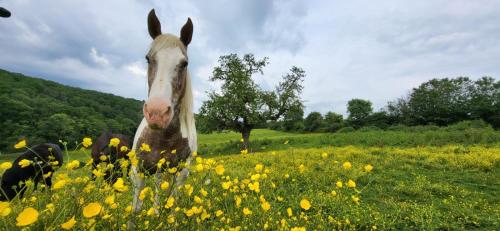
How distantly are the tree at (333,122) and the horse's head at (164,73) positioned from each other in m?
56.5

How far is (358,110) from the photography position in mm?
71062

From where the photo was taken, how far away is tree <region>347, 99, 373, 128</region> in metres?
66.8

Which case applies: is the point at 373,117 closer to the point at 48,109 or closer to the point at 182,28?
the point at 182,28

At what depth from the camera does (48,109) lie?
58.3 m

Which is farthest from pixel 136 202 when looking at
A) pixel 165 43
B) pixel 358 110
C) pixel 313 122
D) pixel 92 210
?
pixel 358 110

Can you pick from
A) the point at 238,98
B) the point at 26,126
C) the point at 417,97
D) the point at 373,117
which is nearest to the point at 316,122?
the point at 373,117

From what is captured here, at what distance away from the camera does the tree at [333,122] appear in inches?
2262

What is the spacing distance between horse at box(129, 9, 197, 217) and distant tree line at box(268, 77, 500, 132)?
44.0 metres

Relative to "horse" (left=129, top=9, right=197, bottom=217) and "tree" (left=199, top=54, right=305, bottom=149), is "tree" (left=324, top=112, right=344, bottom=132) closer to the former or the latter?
"tree" (left=199, top=54, right=305, bottom=149)

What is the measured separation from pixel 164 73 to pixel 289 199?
262 cm

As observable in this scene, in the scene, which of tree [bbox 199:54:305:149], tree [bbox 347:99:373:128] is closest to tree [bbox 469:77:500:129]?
tree [bbox 347:99:373:128]

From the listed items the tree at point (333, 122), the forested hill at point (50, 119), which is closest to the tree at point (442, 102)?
the tree at point (333, 122)

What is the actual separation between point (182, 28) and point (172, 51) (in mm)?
649

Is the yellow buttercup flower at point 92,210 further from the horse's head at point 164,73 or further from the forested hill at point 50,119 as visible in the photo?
the forested hill at point 50,119
